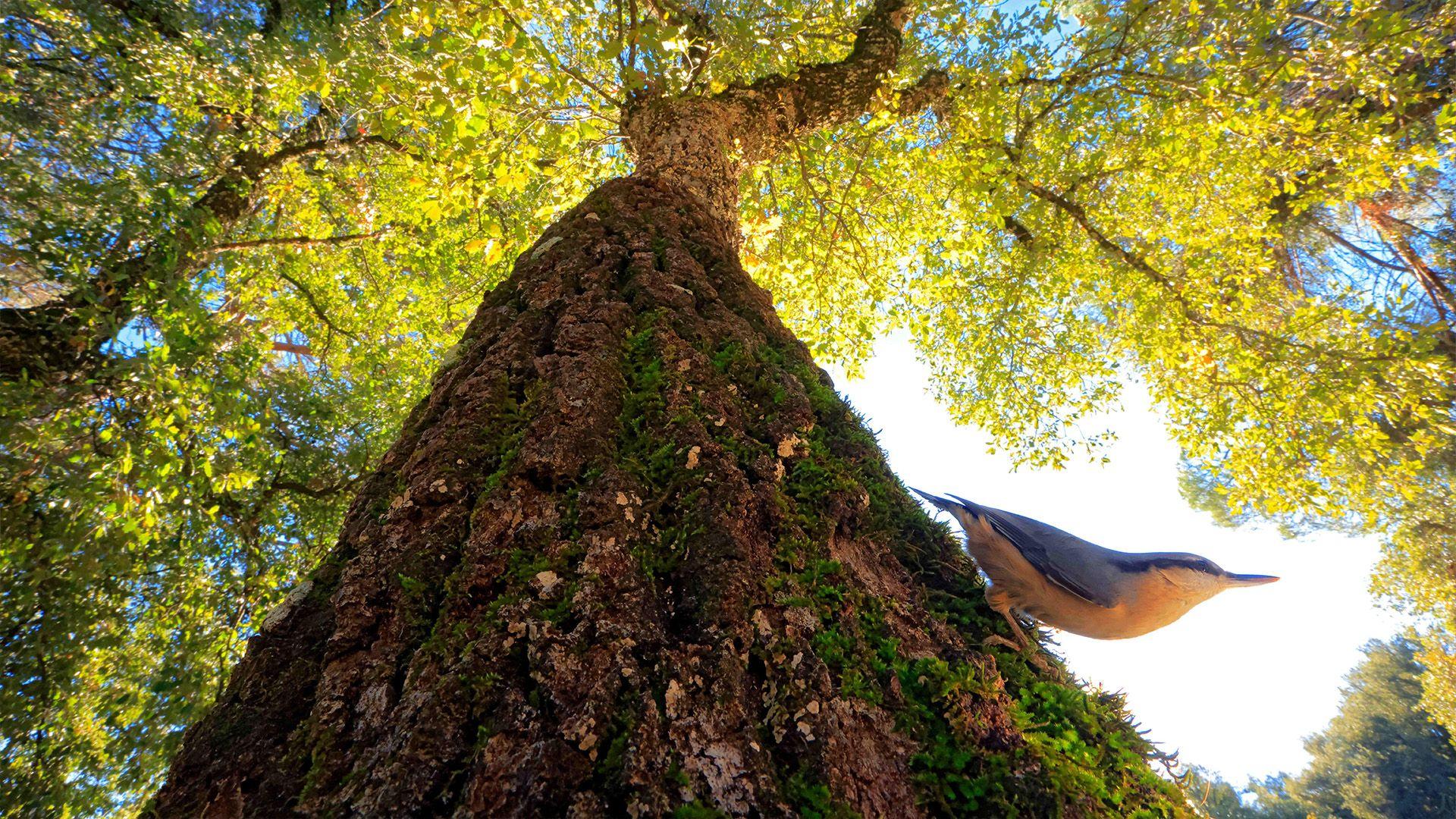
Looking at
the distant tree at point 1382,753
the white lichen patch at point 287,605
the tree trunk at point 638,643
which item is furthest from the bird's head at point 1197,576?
the distant tree at point 1382,753

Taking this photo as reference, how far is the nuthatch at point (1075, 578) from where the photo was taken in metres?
2.19

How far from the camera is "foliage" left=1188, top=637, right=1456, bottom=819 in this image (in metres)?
19.5

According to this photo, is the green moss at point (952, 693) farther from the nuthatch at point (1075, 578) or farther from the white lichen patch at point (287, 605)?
the white lichen patch at point (287, 605)

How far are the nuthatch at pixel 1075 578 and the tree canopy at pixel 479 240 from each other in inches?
122

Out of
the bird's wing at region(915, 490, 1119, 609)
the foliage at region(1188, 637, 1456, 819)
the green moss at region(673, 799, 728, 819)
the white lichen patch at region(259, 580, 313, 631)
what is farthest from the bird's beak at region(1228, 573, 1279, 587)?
the foliage at region(1188, 637, 1456, 819)

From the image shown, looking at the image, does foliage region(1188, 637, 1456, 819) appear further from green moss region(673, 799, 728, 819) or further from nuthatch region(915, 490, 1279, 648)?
green moss region(673, 799, 728, 819)

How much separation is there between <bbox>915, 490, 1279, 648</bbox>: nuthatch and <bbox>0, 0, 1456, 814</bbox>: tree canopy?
3.09 m

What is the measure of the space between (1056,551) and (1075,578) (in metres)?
0.11

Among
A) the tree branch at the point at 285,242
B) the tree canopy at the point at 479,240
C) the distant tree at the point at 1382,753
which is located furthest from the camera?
the distant tree at the point at 1382,753

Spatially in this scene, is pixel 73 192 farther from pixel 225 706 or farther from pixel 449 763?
pixel 449 763

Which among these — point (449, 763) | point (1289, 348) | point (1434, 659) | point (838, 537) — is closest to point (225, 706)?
point (449, 763)

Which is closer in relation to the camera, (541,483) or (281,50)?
(541,483)

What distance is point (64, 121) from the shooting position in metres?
5.99

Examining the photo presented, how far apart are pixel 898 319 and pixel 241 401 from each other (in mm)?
9408
